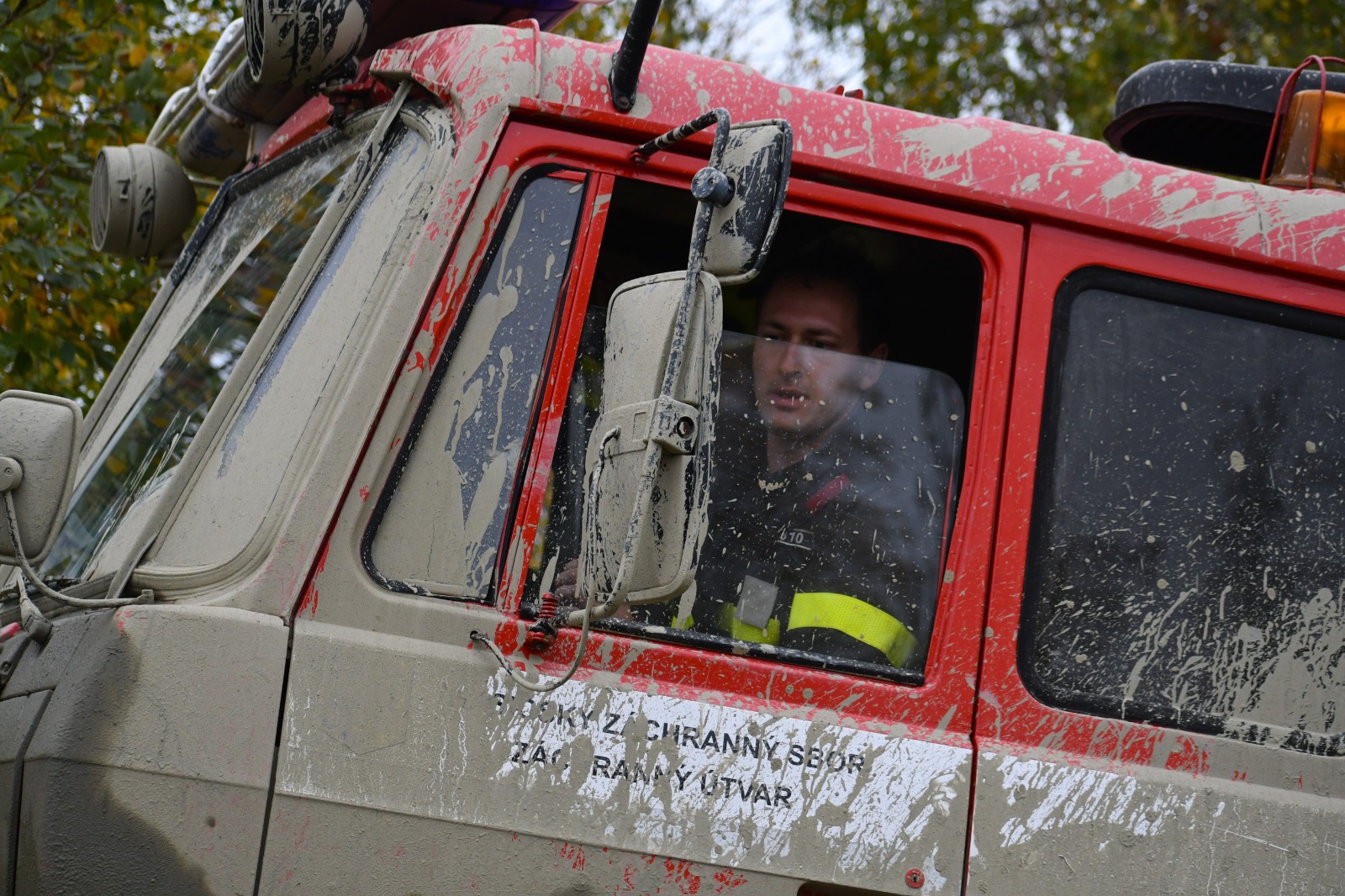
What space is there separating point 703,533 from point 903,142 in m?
0.91

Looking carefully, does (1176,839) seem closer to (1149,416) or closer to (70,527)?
(1149,416)

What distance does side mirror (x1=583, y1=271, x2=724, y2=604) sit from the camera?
1923 millimetres

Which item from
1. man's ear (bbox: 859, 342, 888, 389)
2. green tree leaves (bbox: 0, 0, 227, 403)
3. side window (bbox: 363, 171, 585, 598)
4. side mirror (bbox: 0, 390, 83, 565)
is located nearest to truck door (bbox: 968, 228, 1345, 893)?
man's ear (bbox: 859, 342, 888, 389)

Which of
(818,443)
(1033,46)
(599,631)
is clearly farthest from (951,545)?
(1033,46)

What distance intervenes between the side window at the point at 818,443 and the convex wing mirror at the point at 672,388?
31 centimetres

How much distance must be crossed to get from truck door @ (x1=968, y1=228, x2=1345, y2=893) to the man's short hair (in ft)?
0.86

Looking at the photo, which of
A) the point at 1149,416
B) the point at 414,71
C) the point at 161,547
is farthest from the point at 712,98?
the point at 161,547

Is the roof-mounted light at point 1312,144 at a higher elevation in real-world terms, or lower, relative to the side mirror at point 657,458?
higher

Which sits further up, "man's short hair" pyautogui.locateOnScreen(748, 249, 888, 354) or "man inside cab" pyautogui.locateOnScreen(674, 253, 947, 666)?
"man's short hair" pyautogui.locateOnScreen(748, 249, 888, 354)

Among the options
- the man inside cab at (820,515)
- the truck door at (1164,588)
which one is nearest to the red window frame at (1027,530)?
the truck door at (1164,588)

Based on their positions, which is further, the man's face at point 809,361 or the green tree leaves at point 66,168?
the green tree leaves at point 66,168

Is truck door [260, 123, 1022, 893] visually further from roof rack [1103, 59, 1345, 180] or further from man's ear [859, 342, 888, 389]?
roof rack [1103, 59, 1345, 180]

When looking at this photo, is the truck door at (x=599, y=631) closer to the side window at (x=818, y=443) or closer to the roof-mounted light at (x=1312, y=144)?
the side window at (x=818, y=443)

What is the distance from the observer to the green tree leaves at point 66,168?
16.2ft
